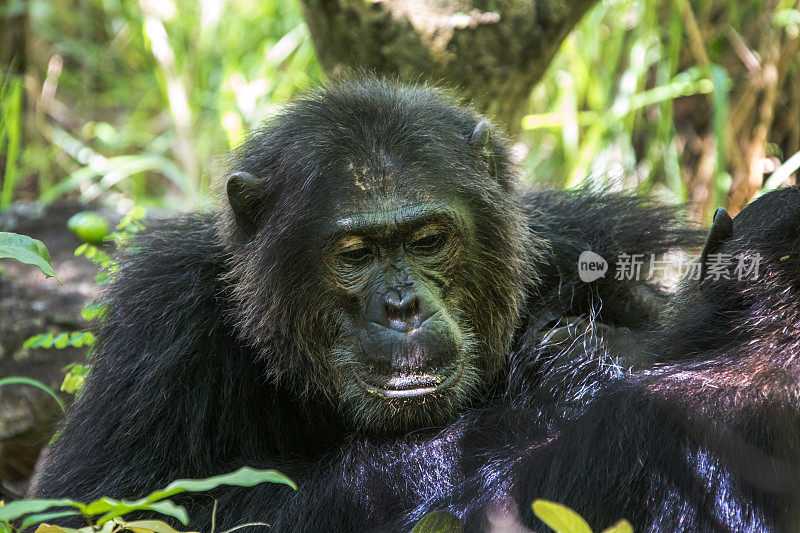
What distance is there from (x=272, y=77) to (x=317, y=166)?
6.65 m

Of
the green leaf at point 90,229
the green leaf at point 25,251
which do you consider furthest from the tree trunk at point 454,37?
the green leaf at point 25,251

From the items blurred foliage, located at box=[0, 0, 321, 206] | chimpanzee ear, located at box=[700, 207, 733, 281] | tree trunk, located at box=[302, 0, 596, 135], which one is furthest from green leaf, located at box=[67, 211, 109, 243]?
chimpanzee ear, located at box=[700, 207, 733, 281]

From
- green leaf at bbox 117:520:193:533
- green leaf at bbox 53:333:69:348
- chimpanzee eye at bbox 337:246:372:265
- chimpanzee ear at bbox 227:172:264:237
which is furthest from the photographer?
green leaf at bbox 53:333:69:348

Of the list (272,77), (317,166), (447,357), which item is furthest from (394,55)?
(272,77)

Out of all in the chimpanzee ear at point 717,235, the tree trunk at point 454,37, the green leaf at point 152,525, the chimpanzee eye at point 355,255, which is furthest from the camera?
the tree trunk at point 454,37

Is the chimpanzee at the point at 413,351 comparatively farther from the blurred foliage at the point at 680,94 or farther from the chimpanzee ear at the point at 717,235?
the blurred foliage at the point at 680,94

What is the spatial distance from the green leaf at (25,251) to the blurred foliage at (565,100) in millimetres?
3993

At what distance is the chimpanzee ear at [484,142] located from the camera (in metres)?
4.54

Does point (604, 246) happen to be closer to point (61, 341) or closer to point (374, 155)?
point (374, 155)

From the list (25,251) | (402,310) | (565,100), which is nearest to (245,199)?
(402,310)

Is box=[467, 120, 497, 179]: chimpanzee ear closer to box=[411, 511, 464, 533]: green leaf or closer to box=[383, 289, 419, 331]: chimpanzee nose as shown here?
box=[383, 289, 419, 331]: chimpanzee nose

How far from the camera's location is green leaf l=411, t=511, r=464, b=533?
3.21 meters

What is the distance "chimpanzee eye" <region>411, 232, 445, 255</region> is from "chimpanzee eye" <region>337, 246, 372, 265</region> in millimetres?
222

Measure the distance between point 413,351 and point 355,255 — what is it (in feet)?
1.97
